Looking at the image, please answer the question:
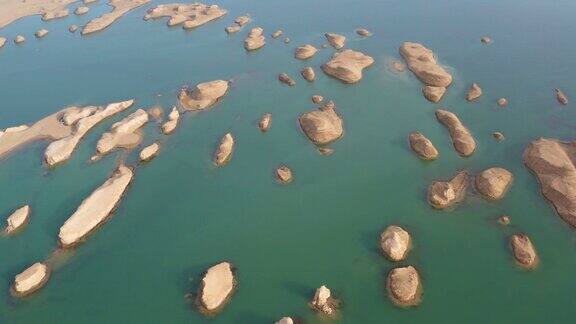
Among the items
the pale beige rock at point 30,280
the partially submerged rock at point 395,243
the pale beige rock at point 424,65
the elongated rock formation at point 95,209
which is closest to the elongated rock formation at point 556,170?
the partially submerged rock at point 395,243

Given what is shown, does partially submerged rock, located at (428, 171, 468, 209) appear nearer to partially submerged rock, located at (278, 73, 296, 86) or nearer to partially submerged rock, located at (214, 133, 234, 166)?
partially submerged rock, located at (214, 133, 234, 166)

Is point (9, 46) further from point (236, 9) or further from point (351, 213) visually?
point (351, 213)

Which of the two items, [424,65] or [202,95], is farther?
[424,65]

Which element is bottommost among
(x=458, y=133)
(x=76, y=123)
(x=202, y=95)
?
(x=76, y=123)

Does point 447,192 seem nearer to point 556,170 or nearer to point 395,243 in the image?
point 395,243

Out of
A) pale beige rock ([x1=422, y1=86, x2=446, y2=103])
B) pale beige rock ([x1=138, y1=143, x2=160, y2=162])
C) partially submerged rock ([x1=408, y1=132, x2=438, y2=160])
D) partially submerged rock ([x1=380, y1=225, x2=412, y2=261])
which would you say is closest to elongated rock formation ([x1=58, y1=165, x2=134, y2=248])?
pale beige rock ([x1=138, y1=143, x2=160, y2=162])

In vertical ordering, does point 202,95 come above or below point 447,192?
below

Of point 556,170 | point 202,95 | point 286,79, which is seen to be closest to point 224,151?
point 202,95
